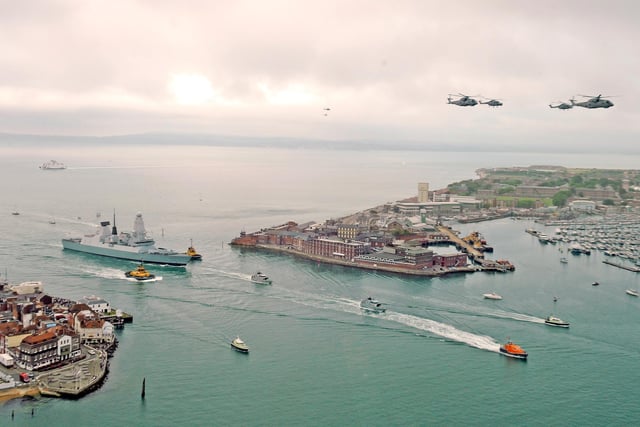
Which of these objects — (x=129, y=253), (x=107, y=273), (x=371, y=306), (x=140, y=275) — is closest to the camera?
(x=371, y=306)

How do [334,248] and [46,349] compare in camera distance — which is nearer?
[46,349]

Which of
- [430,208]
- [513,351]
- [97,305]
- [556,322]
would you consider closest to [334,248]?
[556,322]

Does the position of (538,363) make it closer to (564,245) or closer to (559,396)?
(559,396)

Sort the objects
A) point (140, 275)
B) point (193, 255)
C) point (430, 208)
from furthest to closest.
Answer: point (430, 208)
point (193, 255)
point (140, 275)

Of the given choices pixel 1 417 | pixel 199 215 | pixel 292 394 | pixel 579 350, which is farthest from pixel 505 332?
pixel 199 215

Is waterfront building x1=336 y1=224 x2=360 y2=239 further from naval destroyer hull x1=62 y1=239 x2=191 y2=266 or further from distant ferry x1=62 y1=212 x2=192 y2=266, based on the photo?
naval destroyer hull x1=62 y1=239 x2=191 y2=266

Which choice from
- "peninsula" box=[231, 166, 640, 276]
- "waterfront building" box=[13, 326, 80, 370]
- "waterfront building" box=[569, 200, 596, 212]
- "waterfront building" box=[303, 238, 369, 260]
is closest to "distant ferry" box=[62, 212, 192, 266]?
"peninsula" box=[231, 166, 640, 276]

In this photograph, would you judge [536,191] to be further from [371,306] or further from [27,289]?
[27,289]

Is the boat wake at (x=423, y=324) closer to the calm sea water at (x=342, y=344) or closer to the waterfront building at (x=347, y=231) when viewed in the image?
the calm sea water at (x=342, y=344)
